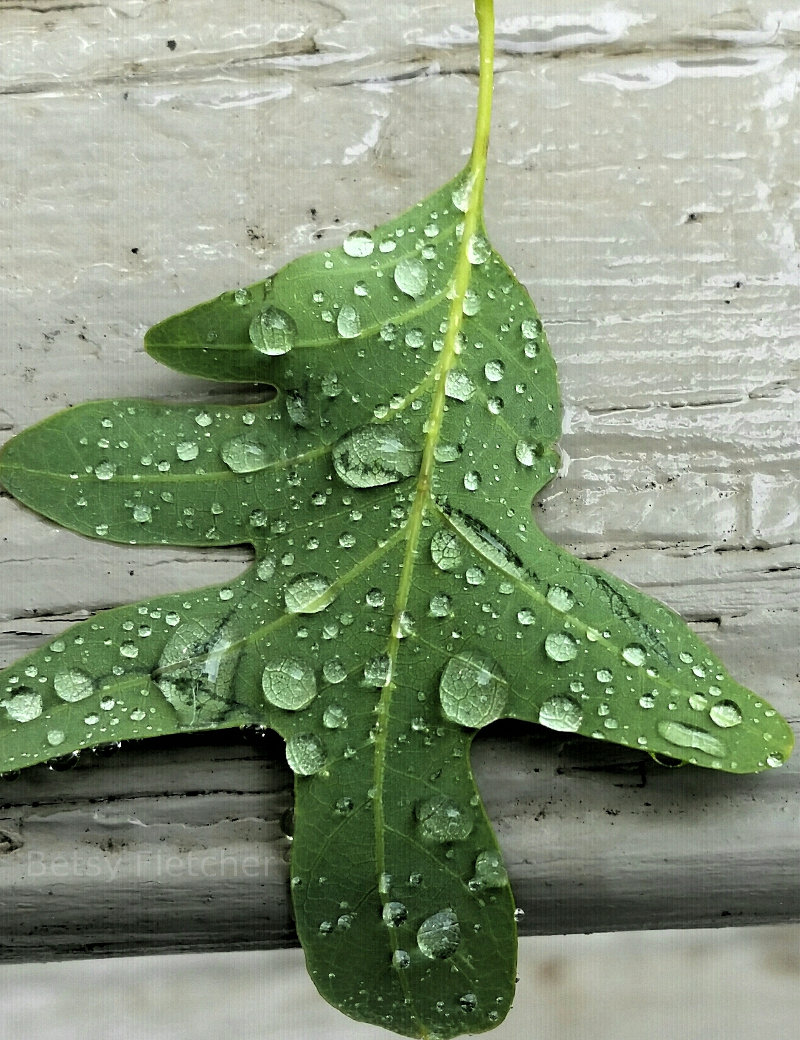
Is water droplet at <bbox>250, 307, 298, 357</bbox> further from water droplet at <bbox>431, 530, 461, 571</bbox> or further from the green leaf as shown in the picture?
Answer: water droplet at <bbox>431, 530, 461, 571</bbox>

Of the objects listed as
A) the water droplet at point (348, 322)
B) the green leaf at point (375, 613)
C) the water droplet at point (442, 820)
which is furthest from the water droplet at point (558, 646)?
the water droplet at point (348, 322)

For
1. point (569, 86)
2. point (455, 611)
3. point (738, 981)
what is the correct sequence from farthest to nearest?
point (738, 981) → point (569, 86) → point (455, 611)

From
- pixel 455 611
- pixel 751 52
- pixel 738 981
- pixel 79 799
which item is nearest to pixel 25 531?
pixel 79 799

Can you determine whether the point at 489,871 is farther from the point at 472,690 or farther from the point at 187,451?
the point at 187,451

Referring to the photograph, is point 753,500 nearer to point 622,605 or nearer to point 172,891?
point 622,605

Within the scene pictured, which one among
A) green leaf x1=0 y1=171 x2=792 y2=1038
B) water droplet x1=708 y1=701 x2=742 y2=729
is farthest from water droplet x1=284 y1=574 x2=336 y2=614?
water droplet x1=708 y1=701 x2=742 y2=729

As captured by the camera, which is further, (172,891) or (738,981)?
(738,981)
